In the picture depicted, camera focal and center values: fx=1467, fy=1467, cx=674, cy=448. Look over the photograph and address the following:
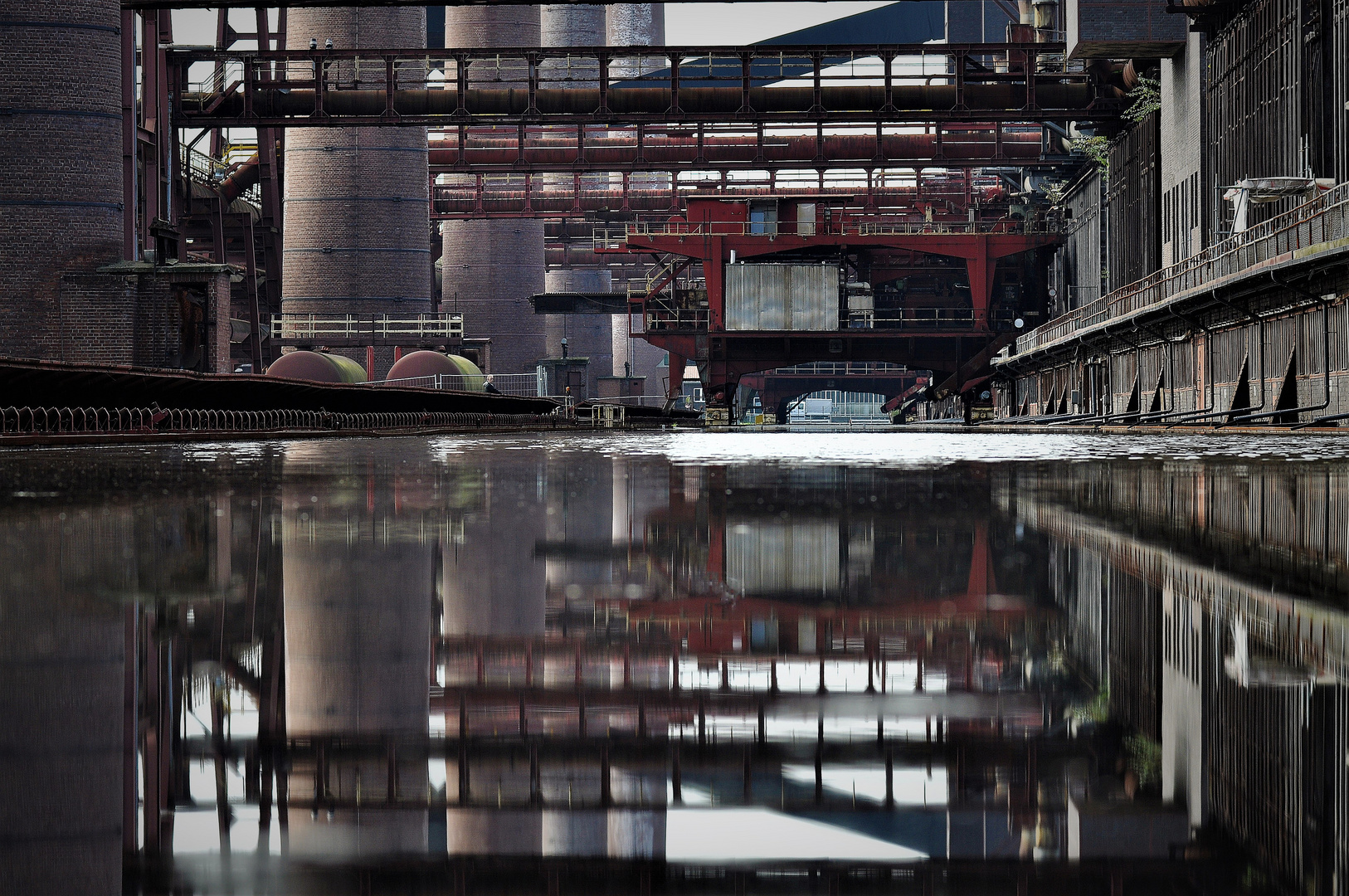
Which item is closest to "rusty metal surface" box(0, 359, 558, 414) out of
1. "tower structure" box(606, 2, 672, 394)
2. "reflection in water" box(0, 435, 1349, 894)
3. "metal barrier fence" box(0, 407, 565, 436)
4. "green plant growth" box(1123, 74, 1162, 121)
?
"metal barrier fence" box(0, 407, 565, 436)

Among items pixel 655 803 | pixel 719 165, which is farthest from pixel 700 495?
pixel 719 165

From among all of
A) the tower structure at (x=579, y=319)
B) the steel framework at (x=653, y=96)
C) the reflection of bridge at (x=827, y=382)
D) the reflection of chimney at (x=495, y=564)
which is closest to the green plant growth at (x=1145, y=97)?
the steel framework at (x=653, y=96)

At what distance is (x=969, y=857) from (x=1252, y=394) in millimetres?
31406

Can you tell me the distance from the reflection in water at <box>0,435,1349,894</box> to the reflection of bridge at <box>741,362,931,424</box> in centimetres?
8193

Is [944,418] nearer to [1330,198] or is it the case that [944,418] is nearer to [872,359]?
[872,359]

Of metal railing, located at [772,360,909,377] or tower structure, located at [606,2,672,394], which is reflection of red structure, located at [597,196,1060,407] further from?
tower structure, located at [606,2,672,394]

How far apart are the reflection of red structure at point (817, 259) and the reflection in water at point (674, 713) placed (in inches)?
2147

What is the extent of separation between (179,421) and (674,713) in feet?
71.4

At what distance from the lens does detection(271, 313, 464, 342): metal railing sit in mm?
50062

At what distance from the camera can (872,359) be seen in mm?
60219

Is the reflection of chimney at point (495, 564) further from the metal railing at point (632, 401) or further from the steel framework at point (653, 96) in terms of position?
the metal railing at point (632, 401)

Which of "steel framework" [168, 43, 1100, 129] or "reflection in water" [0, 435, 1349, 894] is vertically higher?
"steel framework" [168, 43, 1100, 129]

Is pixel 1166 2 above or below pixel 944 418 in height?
above

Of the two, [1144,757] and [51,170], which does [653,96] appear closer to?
[51,170]
